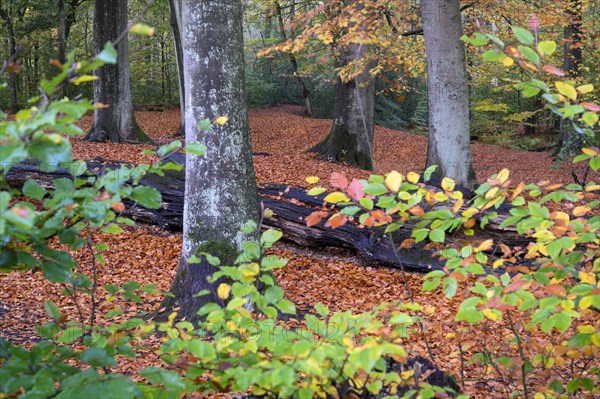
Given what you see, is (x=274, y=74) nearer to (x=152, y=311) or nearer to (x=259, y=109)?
(x=259, y=109)

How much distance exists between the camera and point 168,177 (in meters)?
8.20

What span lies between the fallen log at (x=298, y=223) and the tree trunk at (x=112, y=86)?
4.44 m

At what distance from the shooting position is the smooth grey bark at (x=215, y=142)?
15.0 feet

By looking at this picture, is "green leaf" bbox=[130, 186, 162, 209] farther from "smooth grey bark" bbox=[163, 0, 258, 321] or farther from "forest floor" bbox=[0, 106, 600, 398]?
"smooth grey bark" bbox=[163, 0, 258, 321]

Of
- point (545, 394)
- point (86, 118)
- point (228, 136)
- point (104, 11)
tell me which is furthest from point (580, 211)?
point (86, 118)

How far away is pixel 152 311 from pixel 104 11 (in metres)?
9.58

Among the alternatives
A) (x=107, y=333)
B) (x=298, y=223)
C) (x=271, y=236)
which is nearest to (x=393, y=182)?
(x=271, y=236)

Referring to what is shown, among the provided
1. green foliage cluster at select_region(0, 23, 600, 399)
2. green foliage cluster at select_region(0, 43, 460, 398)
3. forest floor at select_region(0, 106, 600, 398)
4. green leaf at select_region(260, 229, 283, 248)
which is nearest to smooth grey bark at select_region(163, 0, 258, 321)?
forest floor at select_region(0, 106, 600, 398)

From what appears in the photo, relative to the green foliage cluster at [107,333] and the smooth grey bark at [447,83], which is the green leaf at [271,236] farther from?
the smooth grey bark at [447,83]

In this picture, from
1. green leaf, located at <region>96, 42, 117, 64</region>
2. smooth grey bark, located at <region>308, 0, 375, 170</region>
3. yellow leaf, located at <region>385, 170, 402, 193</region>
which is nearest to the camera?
green leaf, located at <region>96, 42, 117, 64</region>

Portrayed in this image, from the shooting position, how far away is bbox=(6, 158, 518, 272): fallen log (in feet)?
22.2

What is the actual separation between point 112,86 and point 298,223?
7.74m

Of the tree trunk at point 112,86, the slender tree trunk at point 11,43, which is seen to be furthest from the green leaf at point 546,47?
the slender tree trunk at point 11,43

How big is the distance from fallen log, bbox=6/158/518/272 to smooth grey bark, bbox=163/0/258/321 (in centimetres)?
170
